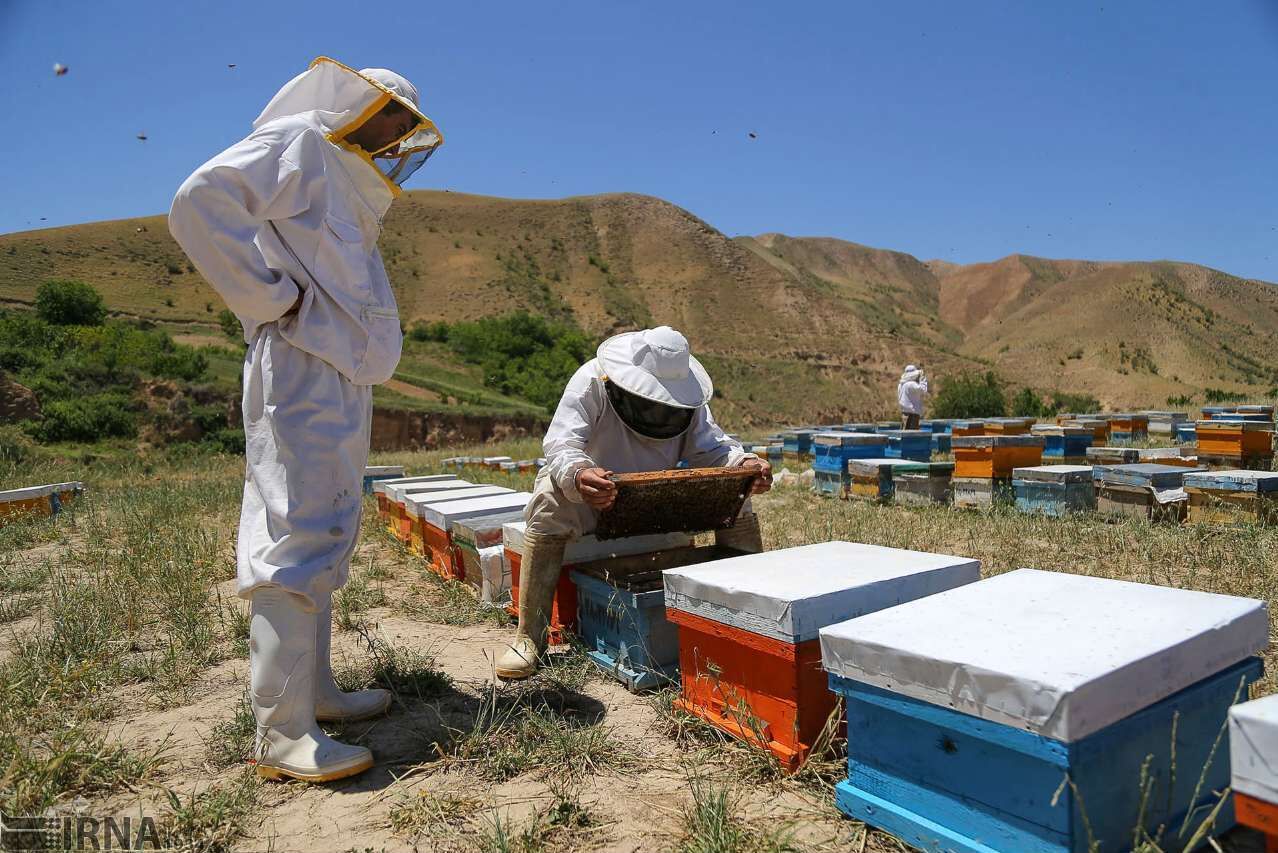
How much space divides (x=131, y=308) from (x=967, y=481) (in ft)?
153

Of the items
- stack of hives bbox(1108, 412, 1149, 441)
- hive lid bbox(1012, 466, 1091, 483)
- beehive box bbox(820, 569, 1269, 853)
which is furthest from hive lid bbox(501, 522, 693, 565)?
stack of hives bbox(1108, 412, 1149, 441)

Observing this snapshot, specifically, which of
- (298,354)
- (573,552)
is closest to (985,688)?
(298,354)

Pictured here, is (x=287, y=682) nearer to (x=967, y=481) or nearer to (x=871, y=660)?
(x=871, y=660)

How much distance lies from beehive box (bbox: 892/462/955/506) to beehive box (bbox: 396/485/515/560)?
4.99m

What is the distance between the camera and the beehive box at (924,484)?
8.81m

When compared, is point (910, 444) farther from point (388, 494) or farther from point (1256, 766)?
point (1256, 766)

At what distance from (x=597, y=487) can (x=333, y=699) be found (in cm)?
143

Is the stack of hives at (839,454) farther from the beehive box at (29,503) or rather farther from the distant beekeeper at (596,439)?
the beehive box at (29,503)

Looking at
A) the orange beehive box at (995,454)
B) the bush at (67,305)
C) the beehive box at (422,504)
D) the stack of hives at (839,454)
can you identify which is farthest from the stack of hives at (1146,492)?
the bush at (67,305)

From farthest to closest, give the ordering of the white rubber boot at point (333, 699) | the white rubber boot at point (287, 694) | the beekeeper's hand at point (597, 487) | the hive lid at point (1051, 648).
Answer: the beekeeper's hand at point (597, 487) < the white rubber boot at point (333, 699) < the white rubber boot at point (287, 694) < the hive lid at point (1051, 648)

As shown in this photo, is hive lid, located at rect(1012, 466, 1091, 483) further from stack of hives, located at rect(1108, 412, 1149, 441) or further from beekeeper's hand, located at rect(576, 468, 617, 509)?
stack of hives, located at rect(1108, 412, 1149, 441)

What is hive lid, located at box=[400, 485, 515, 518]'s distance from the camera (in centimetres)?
609

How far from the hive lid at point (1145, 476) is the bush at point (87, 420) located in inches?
819

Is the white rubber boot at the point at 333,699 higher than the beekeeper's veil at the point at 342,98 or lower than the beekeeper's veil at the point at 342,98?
lower
